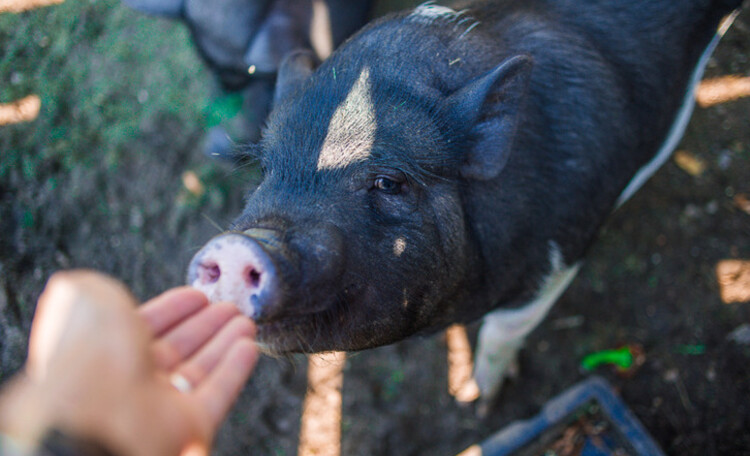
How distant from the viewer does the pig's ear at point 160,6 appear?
4.18 metres

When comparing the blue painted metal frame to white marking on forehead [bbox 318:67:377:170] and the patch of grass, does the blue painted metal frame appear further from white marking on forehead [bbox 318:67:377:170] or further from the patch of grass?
the patch of grass

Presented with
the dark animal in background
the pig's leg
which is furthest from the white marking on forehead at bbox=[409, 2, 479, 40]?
the dark animal in background

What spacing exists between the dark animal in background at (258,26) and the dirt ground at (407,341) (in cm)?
81

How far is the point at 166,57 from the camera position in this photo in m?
5.18

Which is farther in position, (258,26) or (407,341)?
(258,26)

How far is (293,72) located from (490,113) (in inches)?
39.8

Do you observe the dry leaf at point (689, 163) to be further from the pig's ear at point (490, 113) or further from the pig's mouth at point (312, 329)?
the pig's mouth at point (312, 329)

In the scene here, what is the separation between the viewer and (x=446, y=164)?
2.20m

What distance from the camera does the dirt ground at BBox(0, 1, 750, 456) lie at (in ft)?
12.3

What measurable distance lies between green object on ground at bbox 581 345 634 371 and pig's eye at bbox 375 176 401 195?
2.65 m

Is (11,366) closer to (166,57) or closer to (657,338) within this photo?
(166,57)

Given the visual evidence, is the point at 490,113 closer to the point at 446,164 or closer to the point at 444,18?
the point at 446,164

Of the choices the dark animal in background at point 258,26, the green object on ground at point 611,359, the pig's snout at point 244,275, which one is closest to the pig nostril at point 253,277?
the pig's snout at point 244,275

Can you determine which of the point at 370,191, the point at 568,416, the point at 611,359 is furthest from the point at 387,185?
the point at 611,359
